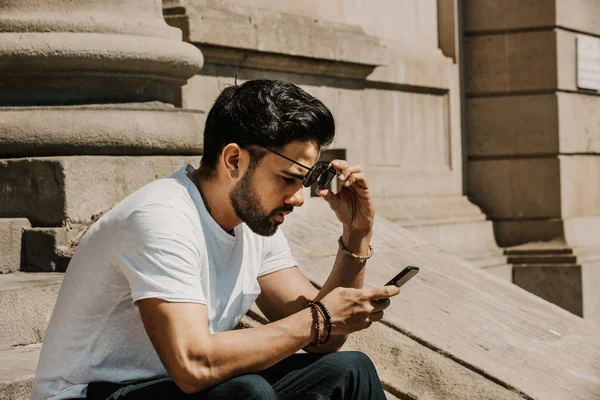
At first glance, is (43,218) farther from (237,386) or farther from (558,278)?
(558,278)

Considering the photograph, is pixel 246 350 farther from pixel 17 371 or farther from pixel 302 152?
pixel 17 371

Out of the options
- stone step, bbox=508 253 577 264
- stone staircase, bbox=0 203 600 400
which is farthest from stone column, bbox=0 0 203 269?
stone step, bbox=508 253 577 264

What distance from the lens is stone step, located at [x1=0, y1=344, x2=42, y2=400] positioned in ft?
10.6

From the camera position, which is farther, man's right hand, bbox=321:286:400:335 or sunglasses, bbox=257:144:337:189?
sunglasses, bbox=257:144:337:189

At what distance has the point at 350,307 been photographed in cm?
297

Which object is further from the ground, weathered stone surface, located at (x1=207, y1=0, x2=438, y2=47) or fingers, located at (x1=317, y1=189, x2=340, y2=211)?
weathered stone surface, located at (x1=207, y1=0, x2=438, y2=47)

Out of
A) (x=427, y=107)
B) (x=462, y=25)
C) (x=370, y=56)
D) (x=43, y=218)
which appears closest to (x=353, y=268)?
(x=43, y=218)

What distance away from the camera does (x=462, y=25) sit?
898 centimetres

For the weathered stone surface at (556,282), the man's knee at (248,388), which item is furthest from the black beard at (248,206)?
the weathered stone surface at (556,282)

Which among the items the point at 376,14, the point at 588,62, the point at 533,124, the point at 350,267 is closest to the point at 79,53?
the point at 350,267

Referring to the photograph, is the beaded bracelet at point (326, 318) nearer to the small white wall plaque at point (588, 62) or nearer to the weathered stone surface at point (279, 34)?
the weathered stone surface at point (279, 34)

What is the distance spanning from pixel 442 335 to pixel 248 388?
1.59 m

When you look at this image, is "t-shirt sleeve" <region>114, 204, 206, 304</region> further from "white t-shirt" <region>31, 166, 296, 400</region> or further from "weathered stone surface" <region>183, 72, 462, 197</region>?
"weathered stone surface" <region>183, 72, 462, 197</region>

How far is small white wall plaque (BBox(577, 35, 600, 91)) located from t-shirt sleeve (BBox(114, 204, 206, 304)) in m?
6.73
